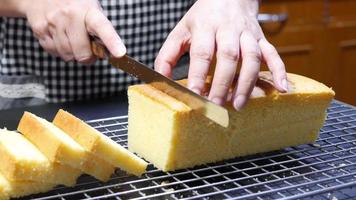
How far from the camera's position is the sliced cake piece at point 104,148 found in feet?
3.33

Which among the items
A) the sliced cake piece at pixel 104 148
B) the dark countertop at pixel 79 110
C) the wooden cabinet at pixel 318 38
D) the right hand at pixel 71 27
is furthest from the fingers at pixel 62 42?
the wooden cabinet at pixel 318 38

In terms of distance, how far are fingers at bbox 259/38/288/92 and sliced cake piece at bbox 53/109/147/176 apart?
27cm

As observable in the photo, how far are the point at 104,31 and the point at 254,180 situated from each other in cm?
37

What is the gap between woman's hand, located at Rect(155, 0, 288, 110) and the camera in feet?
3.53

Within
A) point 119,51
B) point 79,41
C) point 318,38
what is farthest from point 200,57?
point 318,38

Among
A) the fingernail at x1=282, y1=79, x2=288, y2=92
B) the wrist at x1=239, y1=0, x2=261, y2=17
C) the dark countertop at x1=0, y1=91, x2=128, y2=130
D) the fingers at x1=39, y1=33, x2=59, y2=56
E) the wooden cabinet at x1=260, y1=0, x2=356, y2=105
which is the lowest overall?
the wooden cabinet at x1=260, y1=0, x2=356, y2=105

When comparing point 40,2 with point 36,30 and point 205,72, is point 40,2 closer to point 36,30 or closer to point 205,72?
point 36,30

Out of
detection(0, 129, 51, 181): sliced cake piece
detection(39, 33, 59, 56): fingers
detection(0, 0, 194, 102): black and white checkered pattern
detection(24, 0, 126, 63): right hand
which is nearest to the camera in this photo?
detection(0, 129, 51, 181): sliced cake piece

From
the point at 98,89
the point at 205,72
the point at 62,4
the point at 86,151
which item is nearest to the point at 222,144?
the point at 205,72

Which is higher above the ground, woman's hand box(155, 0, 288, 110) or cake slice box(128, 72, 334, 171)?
woman's hand box(155, 0, 288, 110)

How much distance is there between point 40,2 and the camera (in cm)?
129

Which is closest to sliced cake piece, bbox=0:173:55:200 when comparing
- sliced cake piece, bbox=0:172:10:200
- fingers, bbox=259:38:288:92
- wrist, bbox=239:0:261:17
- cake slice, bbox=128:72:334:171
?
sliced cake piece, bbox=0:172:10:200

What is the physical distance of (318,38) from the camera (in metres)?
2.59

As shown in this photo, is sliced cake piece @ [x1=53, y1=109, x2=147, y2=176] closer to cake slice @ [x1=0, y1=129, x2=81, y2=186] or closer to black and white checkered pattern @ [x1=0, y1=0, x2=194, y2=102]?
cake slice @ [x1=0, y1=129, x2=81, y2=186]
